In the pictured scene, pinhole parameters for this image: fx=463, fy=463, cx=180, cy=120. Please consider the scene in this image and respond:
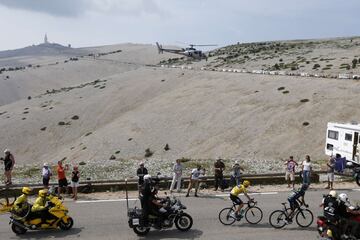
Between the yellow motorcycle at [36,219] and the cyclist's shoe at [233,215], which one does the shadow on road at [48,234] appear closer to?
the yellow motorcycle at [36,219]

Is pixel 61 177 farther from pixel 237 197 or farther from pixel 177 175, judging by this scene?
pixel 237 197

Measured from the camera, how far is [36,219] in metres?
15.5

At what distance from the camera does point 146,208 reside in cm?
1495

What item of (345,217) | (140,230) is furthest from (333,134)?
(140,230)

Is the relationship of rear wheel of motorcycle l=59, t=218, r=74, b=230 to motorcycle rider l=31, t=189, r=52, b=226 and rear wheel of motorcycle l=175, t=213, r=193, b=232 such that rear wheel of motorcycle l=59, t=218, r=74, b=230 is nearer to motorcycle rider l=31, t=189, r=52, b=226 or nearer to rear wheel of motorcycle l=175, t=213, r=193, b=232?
motorcycle rider l=31, t=189, r=52, b=226

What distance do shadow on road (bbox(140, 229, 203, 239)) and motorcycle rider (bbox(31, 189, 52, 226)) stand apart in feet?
11.5

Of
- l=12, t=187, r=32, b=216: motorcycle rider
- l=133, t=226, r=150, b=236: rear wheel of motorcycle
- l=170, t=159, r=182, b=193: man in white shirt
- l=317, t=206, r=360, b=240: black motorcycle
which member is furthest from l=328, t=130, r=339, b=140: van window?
l=12, t=187, r=32, b=216: motorcycle rider

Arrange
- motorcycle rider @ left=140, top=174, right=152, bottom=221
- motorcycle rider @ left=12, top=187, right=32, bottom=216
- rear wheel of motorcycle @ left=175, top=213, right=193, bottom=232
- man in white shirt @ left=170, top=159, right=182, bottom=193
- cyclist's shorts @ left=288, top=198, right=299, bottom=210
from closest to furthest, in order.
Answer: motorcycle rider @ left=140, top=174, right=152, bottom=221, motorcycle rider @ left=12, top=187, right=32, bottom=216, rear wheel of motorcycle @ left=175, top=213, right=193, bottom=232, cyclist's shorts @ left=288, top=198, right=299, bottom=210, man in white shirt @ left=170, top=159, right=182, bottom=193

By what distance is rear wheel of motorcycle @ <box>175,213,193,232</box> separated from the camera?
51.5 ft

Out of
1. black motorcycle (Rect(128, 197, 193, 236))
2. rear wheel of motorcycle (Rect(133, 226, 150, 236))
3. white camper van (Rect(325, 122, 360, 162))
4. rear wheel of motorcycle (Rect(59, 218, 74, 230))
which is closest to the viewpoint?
black motorcycle (Rect(128, 197, 193, 236))

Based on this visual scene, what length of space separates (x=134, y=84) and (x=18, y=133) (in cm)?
2845

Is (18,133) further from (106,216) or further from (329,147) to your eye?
(106,216)

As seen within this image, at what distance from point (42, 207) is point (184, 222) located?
4.81 metres

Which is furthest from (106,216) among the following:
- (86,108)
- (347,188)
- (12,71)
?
(12,71)
